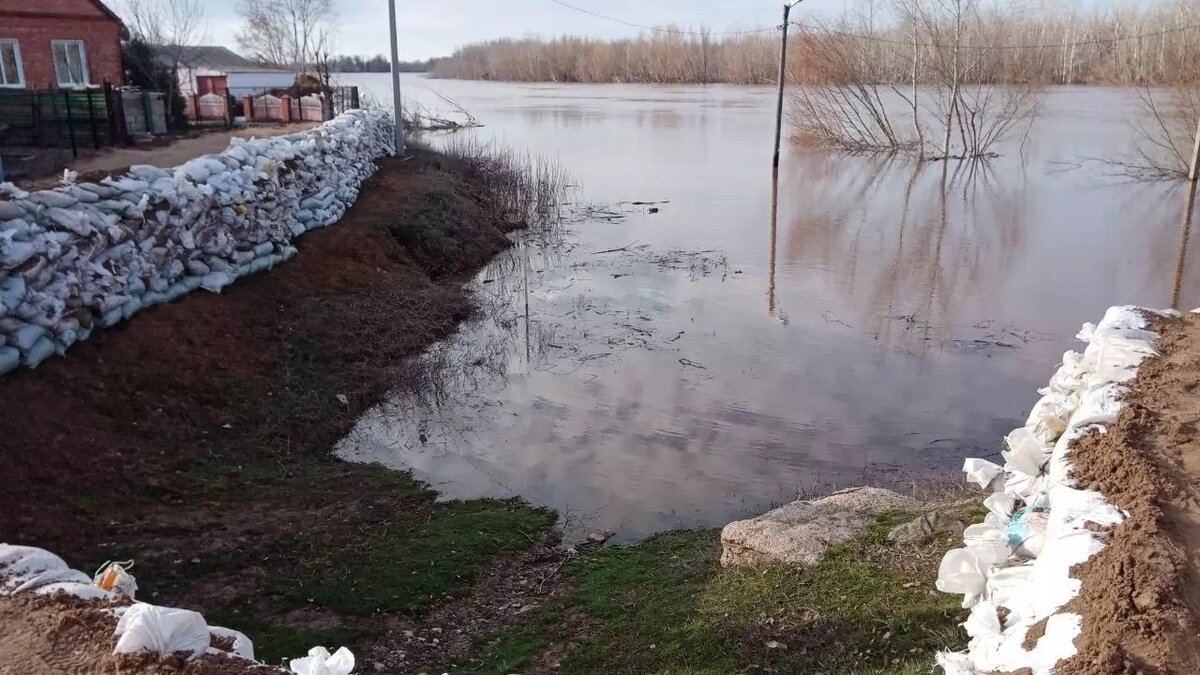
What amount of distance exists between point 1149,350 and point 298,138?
42.7ft

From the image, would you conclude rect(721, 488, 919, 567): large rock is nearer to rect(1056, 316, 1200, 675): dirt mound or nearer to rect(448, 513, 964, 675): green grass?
rect(448, 513, 964, 675): green grass

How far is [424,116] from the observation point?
41094 mm

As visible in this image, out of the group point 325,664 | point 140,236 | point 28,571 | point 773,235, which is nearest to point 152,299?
point 140,236

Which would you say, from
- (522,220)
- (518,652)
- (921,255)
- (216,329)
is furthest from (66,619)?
(522,220)

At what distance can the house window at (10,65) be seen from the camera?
21531mm

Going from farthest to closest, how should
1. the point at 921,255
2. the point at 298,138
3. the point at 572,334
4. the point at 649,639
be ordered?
the point at 921,255 → the point at 298,138 → the point at 572,334 → the point at 649,639

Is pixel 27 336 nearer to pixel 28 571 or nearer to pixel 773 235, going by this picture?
pixel 28 571

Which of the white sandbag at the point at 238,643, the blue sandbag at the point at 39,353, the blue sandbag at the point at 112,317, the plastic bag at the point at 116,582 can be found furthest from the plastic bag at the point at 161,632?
the blue sandbag at the point at 112,317

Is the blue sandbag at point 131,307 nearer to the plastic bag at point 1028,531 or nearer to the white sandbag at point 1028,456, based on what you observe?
the white sandbag at point 1028,456

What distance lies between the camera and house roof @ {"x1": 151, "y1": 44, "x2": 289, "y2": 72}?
34938mm

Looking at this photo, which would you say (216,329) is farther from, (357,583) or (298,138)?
(298,138)

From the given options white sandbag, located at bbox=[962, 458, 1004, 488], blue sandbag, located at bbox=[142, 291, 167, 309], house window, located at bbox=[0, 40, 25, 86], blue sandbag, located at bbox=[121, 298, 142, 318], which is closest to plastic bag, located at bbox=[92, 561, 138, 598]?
white sandbag, located at bbox=[962, 458, 1004, 488]

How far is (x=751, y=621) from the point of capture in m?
4.80

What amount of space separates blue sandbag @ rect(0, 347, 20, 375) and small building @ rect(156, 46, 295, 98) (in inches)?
702
